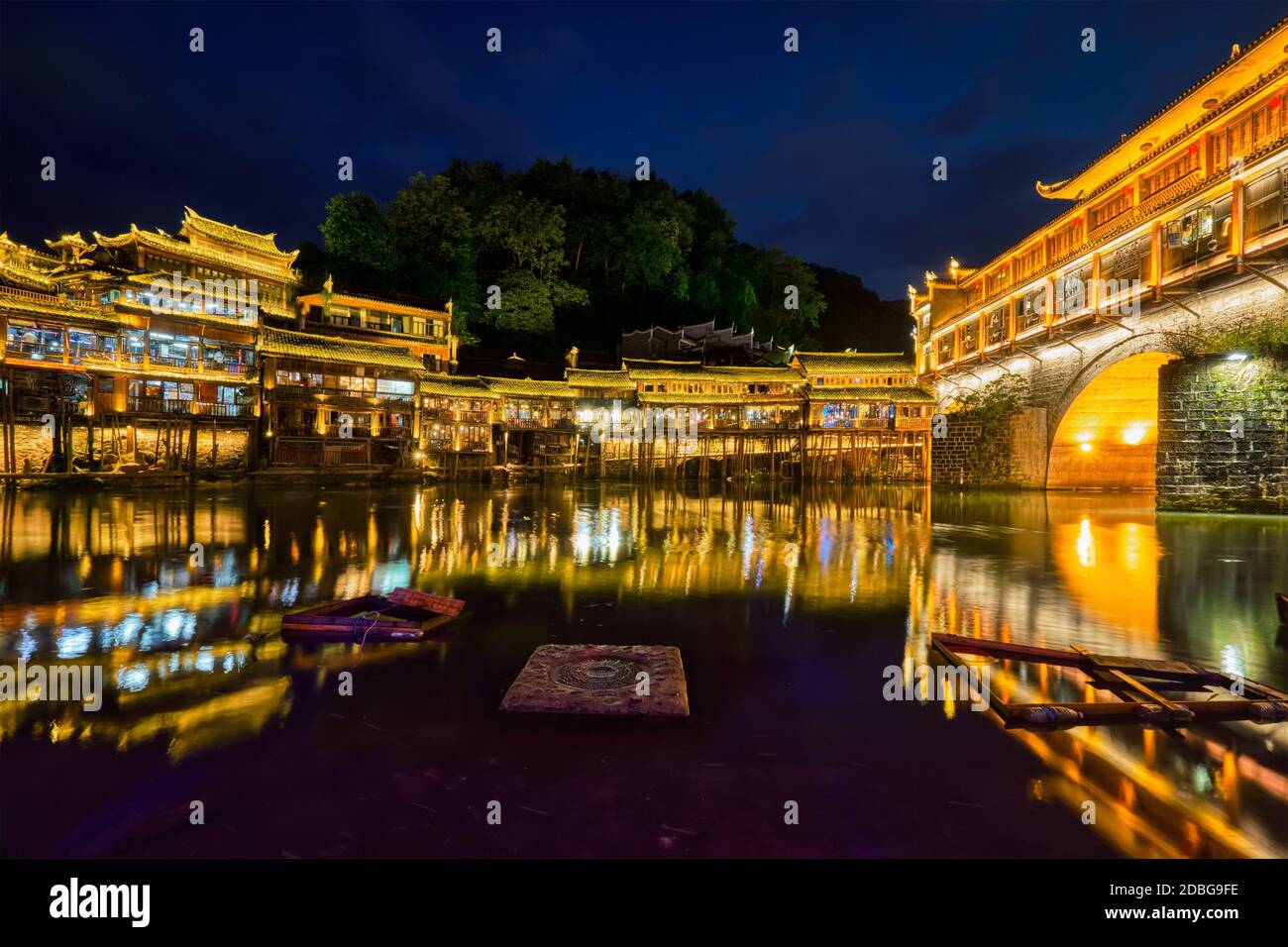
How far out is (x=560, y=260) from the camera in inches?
1795

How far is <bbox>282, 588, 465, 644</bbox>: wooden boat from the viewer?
20.4 feet

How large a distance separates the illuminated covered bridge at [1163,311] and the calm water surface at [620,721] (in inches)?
391

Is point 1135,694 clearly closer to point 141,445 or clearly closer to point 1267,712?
point 1267,712

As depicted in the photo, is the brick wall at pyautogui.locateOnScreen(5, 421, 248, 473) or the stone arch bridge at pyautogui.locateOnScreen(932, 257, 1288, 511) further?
the brick wall at pyautogui.locateOnScreen(5, 421, 248, 473)

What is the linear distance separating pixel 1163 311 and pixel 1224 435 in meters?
5.79

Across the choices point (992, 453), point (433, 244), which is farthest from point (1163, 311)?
point (433, 244)

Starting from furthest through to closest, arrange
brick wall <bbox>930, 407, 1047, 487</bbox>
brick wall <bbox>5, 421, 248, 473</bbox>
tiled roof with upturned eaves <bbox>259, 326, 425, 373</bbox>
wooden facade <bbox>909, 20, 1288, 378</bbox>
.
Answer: tiled roof with upturned eaves <bbox>259, 326, 425, 373</bbox>, brick wall <bbox>930, 407, 1047, 487</bbox>, brick wall <bbox>5, 421, 248, 473</bbox>, wooden facade <bbox>909, 20, 1288, 378</bbox>

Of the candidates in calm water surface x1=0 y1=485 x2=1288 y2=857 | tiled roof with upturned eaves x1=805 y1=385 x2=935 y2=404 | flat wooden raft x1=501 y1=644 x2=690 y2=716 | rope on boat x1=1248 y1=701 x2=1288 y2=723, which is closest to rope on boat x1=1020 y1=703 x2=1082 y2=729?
calm water surface x1=0 y1=485 x2=1288 y2=857

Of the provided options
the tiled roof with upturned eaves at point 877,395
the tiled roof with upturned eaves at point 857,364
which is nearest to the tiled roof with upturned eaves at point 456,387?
the tiled roof with upturned eaves at point 877,395

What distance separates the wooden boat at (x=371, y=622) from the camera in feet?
20.4

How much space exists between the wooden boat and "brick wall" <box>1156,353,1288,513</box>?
24.2m

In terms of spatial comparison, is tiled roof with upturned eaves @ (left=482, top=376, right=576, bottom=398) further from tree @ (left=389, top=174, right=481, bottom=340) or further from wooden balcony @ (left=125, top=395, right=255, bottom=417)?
wooden balcony @ (left=125, top=395, right=255, bottom=417)
